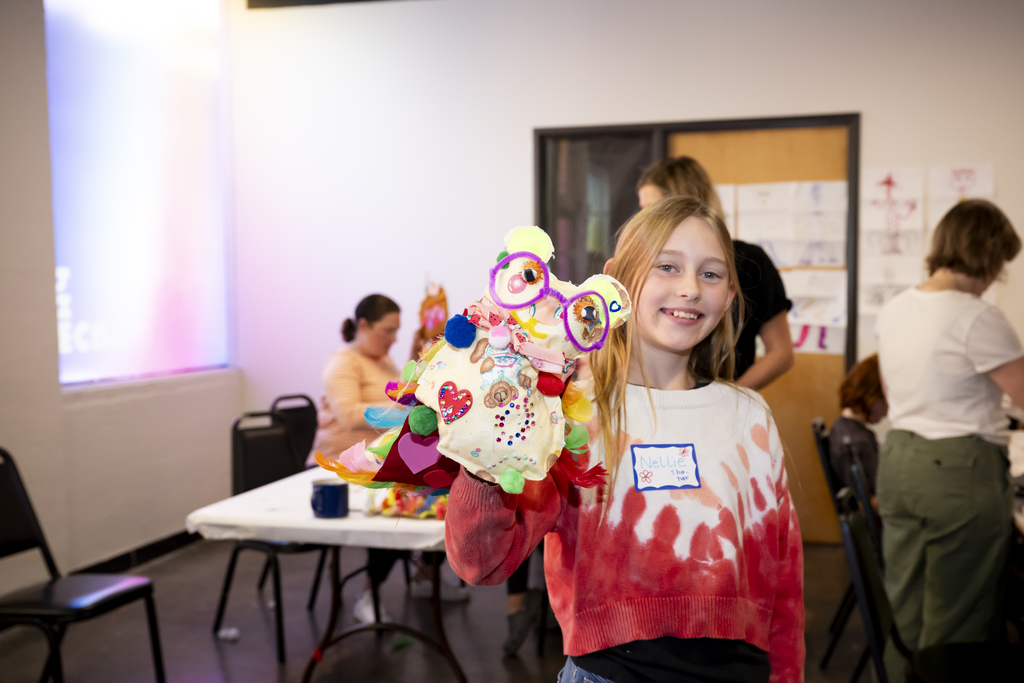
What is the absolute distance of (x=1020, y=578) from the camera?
91.0 inches

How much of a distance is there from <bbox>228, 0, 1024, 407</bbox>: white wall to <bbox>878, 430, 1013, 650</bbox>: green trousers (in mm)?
2114

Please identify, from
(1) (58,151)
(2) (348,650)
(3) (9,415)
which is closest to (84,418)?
(3) (9,415)

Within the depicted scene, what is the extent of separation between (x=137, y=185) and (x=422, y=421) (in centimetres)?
370

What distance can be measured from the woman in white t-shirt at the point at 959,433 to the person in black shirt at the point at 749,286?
431 mm

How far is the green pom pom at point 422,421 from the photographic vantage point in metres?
0.73

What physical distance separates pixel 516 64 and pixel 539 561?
2718mm

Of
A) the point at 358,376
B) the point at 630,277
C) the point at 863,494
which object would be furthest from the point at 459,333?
the point at 358,376

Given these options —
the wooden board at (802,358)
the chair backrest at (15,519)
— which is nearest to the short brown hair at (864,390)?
the wooden board at (802,358)

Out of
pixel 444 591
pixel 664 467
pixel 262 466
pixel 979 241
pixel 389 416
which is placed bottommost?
pixel 444 591

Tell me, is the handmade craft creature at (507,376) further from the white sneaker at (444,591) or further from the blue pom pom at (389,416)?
the white sneaker at (444,591)

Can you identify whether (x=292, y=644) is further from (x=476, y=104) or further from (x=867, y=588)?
(x=476, y=104)

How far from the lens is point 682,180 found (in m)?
1.80

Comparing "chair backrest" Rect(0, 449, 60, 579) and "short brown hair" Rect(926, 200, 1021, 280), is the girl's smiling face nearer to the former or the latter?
"short brown hair" Rect(926, 200, 1021, 280)

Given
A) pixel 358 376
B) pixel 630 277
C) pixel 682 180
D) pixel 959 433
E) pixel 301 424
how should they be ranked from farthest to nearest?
pixel 301 424 → pixel 358 376 → pixel 959 433 → pixel 682 180 → pixel 630 277
